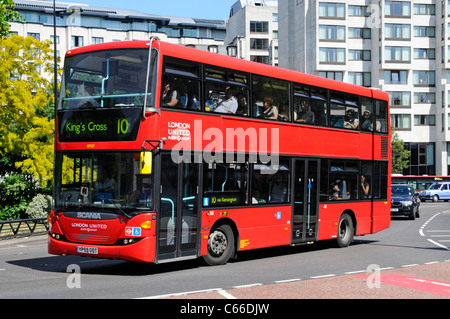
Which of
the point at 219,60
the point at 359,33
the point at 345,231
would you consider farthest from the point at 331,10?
the point at 219,60

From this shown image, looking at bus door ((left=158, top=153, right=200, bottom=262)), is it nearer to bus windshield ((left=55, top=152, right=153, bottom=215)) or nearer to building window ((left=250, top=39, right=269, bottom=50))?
bus windshield ((left=55, top=152, right=153, bottom=215))

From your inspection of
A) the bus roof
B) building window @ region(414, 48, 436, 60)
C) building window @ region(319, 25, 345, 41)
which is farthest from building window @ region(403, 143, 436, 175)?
the bus roof

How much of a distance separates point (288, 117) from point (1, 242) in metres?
12.5

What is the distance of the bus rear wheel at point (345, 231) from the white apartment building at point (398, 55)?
61.1 meters

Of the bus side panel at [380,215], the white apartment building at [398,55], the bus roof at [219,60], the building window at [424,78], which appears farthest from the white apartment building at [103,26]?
the bus roof at [219,60]

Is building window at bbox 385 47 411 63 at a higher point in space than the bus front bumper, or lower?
higher

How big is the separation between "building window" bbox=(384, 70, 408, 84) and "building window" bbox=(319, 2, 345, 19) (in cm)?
878

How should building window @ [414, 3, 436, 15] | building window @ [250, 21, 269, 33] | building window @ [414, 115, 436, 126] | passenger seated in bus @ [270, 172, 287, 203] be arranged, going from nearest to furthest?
passenger seated in bus @ [270, 172, 287, 203] < building window @ [414, 3, 436, 15] < building window @ [414, 115, 436, 126] < building window @ [250, 21, 269, 33]

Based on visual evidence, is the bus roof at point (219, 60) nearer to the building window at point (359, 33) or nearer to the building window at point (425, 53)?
the building window at point (359, 33)

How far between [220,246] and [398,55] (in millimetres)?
71267

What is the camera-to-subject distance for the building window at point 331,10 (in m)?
79.3

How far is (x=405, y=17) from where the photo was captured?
8125 cm

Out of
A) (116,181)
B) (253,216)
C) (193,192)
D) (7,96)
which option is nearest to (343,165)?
(253,216)

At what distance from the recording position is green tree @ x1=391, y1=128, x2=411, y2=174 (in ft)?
250
